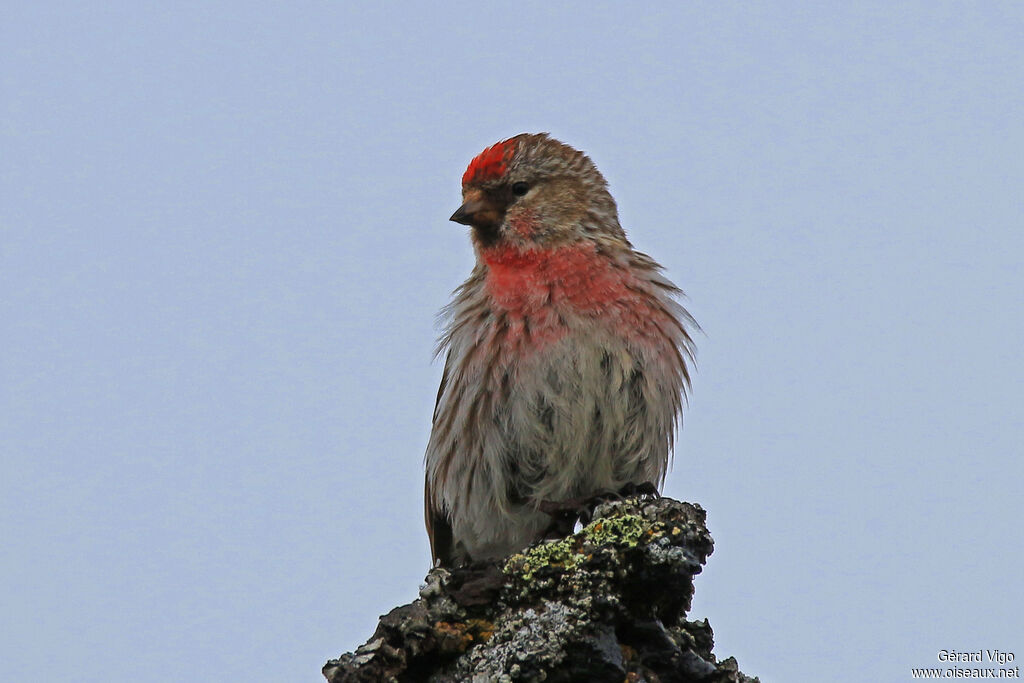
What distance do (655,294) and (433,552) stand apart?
77.3 inches

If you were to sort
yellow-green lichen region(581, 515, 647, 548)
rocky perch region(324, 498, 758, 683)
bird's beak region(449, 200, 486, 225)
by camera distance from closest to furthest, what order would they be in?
rocky perch region(324, 498, 758, 683) < yellow-green lichen region(581, 515, 647, 548) < bird's beak region(449, 200, 486, 225)

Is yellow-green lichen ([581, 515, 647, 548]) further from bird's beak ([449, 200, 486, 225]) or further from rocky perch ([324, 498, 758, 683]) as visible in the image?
bird's beak ([449, 200, 486, 225])

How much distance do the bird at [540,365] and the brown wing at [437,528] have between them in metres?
0.02

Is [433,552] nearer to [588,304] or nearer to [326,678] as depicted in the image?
[588,304]

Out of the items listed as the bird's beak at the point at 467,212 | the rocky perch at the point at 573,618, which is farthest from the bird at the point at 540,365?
the rocky perch at the point at 573,618

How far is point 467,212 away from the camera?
257 inches

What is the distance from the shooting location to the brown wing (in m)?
6.66

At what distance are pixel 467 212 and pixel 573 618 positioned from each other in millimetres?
3090

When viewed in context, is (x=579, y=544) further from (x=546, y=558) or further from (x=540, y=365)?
(x=540, y=365)

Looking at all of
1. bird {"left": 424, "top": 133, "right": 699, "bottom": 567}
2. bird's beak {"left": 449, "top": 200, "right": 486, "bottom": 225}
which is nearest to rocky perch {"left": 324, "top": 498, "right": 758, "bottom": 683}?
bird {"left": 424, "top": 133, "right": 699, "bottom": 567}

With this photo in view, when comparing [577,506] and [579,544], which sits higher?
[577,506]

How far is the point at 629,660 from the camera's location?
4.06m

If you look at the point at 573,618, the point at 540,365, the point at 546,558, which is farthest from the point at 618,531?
the point at 540,365

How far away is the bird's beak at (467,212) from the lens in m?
6.51
